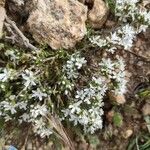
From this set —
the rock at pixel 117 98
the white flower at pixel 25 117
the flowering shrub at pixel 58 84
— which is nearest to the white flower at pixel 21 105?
the flowering shrub at pixel 58 84

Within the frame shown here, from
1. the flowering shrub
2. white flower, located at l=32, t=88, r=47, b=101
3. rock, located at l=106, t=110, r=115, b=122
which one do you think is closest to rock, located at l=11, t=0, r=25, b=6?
the flowering shrub

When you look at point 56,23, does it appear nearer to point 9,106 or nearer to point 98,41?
point 98,41

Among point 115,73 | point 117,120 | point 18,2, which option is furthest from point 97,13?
point 117,120

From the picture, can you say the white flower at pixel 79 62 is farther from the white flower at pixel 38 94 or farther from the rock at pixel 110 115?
the rock at pixel 110 115

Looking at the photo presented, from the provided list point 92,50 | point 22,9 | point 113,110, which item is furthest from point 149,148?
point 22,9

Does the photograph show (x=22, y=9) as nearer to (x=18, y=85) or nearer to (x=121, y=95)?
(x=18, y=85)

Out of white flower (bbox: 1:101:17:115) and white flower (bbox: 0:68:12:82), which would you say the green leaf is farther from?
white flower (bbox: 0:68:12:82)
